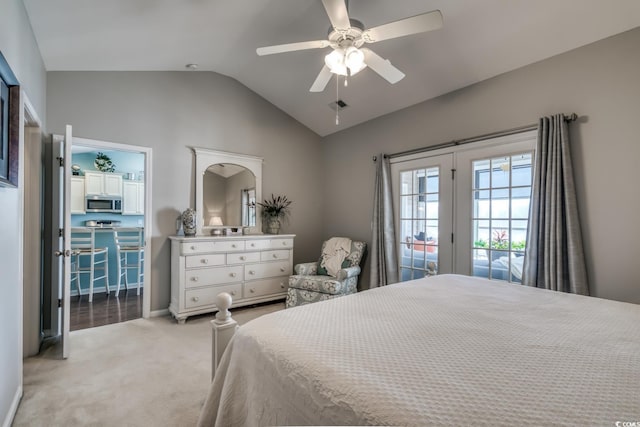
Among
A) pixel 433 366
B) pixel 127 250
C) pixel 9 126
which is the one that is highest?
pixel 9 126

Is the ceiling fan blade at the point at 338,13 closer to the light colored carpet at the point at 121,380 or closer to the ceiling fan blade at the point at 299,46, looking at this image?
the ceiling fan blade at the point at 299,46

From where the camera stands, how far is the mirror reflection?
3.91m

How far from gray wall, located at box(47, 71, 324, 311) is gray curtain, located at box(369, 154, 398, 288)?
4.27 feet

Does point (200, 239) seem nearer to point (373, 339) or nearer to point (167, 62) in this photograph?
point (167, 62)

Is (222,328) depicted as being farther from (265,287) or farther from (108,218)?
(108,218)

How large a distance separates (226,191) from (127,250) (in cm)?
211

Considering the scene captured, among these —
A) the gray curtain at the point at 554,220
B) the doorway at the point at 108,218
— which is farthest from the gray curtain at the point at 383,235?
the doorway at the point at 108,218

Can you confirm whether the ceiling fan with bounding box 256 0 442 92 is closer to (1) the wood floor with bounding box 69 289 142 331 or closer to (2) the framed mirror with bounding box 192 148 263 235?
(2) the framed mirror with bounding box 192 148 263 235

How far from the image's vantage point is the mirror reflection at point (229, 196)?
3908mm

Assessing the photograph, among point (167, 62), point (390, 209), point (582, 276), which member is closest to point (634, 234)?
point (582, 276)

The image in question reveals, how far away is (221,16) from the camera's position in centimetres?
263

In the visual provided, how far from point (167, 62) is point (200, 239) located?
2021 millimetres

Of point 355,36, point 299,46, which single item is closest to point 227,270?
point 299,46

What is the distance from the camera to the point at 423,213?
11.7ft
